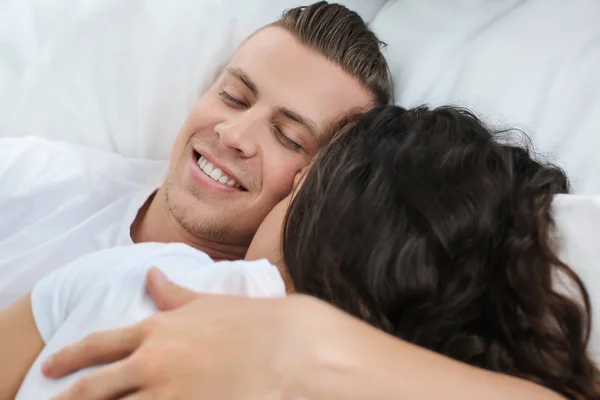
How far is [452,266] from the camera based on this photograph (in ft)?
2.26

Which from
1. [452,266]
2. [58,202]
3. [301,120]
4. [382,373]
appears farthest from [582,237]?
[58,202]

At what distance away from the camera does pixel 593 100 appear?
1022mm

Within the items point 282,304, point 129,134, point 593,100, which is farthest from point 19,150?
point 593,100

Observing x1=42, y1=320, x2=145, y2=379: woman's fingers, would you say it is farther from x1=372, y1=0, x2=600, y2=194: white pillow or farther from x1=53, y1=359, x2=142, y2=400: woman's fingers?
x1=372, y1=0, x2=600, y2=194: white pillow

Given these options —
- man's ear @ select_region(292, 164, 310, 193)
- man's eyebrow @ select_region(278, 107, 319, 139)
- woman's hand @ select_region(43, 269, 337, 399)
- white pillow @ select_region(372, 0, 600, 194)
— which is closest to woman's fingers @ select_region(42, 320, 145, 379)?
woman's hand @ select_region(43, 269, 337, 399)

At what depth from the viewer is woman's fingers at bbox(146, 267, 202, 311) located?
0.63m

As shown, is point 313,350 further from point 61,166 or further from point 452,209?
point 61,166

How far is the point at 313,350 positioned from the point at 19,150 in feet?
2.96

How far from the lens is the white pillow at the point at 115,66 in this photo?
4.30 feet

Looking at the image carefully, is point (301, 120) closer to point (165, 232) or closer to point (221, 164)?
point (221, 164)

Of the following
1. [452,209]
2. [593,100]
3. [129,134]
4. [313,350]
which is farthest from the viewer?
[129,134]

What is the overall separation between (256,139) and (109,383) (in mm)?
567

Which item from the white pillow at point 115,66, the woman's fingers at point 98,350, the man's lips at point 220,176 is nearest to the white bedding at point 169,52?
the white pillow at point 115,66

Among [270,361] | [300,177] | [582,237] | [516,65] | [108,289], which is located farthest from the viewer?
[516,65]
